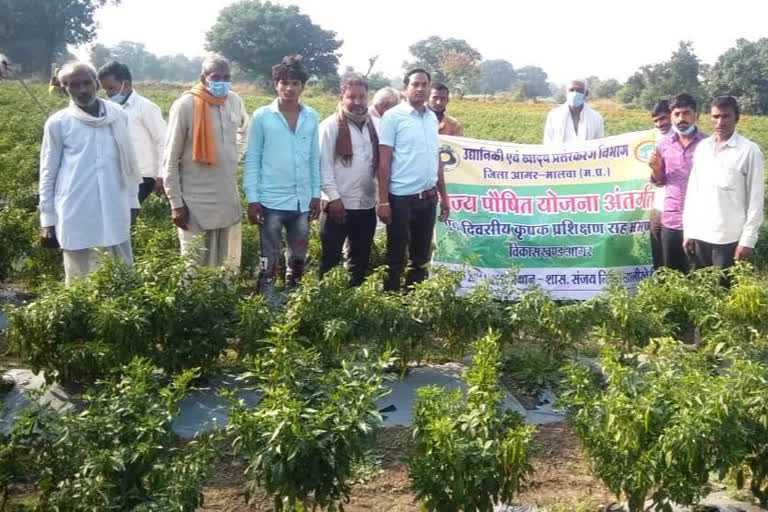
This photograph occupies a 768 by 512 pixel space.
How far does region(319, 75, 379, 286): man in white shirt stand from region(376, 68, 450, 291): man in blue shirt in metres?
0.14

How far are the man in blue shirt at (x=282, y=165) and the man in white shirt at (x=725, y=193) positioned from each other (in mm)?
2532

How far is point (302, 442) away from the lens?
9.01 feet

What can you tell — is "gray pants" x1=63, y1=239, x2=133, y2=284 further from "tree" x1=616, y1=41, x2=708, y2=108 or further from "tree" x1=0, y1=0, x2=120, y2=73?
"tree" x1=0, y1=0, x2=120, y2=73

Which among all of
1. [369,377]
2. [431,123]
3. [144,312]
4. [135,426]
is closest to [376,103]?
[431,123]

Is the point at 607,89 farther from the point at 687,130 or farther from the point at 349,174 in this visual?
the point at 349,174

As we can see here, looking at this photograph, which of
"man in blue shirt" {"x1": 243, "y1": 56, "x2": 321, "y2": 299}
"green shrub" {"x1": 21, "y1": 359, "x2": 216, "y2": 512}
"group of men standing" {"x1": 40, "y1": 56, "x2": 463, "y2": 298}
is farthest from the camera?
"man in blue shirt" {"x1": 243, "y1": 56, "x2": 321, "y2": 299}

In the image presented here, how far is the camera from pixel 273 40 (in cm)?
5947

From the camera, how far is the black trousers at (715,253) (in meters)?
5.29

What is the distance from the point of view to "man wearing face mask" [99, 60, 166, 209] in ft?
20.8

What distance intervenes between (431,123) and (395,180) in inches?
19.5

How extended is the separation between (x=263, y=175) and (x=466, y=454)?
2.98 metres

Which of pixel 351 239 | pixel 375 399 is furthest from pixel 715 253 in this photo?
pixel 375 399

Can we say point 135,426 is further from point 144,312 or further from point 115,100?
point 115,100

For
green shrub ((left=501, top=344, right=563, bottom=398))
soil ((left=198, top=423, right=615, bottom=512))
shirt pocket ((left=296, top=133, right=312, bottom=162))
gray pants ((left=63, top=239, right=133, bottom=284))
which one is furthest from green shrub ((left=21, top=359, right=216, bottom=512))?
shirt pocket ((left=296, top=133, right=312, bottom=162))
